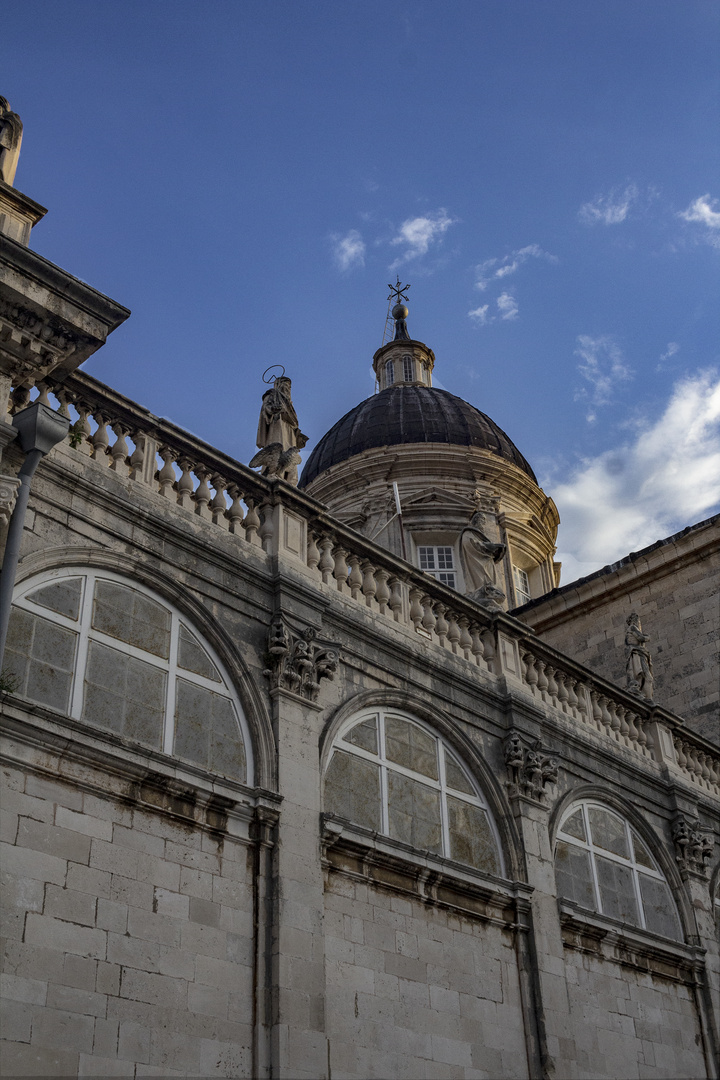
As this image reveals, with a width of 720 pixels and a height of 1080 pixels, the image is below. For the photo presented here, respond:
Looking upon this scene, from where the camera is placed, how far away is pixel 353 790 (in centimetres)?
1294

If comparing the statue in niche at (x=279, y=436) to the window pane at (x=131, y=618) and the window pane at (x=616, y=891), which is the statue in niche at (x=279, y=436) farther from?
the window pane at (x=616, y=891)

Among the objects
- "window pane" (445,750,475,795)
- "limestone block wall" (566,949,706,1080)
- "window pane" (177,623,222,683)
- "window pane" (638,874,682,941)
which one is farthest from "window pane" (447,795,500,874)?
"window pane" (177,623,222,683)

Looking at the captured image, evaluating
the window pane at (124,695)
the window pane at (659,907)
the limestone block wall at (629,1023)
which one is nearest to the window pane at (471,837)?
the limestone block wall at (629,1023)

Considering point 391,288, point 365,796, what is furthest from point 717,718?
point 391,288

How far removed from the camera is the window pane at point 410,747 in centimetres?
1377

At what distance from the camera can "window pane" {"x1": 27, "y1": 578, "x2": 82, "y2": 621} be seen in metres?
10.8

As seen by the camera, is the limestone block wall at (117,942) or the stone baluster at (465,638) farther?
the stone baluster at (465,638)

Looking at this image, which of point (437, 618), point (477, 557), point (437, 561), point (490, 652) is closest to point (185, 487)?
point (437, 618)

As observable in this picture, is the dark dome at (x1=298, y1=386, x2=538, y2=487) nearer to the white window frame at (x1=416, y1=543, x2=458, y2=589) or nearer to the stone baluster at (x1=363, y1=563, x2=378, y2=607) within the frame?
the white window frame at (x1=416, y1=543, x2=458, y2=589)

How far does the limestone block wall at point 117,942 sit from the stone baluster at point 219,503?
145 inches

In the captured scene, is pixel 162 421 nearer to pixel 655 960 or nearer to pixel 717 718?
pixel 655 960

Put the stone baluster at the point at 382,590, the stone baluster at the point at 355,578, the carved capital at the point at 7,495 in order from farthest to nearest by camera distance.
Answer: the stone baluster at the point at 382,590
the stone baluster at the point at 355,578
the carved capital at the point at 7,495

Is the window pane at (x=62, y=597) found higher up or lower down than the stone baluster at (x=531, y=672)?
lower down

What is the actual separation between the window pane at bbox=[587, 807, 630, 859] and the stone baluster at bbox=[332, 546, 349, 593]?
506cm
